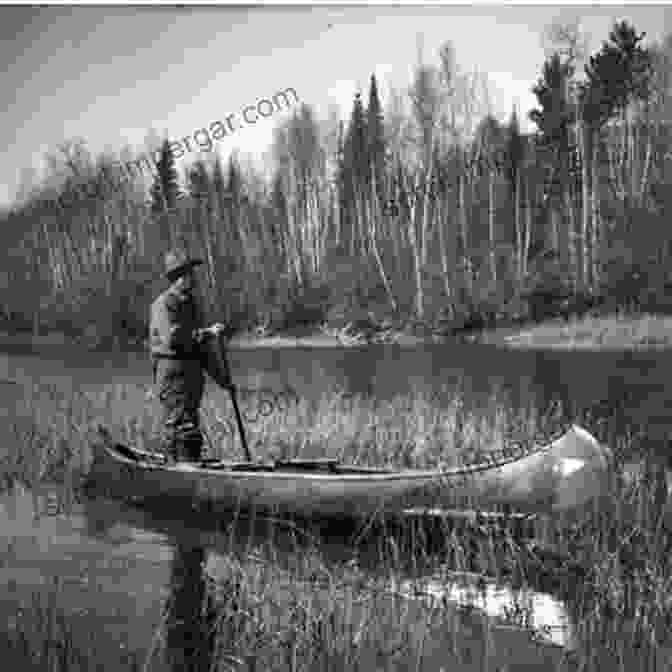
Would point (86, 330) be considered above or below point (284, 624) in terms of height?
above

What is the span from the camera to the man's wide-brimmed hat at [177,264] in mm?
7504

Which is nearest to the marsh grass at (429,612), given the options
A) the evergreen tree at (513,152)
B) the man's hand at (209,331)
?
the man's hand at (209,331)

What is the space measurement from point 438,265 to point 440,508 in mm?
25880

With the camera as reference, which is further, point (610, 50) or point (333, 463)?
point (610, 50)

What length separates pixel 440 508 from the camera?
6.03 m

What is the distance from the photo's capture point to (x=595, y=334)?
2434 cm

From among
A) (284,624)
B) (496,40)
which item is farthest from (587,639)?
(496,40)

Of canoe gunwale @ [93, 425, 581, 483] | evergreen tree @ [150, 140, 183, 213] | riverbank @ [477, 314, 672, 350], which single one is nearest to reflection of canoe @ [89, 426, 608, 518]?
canoe gunwale @ [93, 425, 581, 483]

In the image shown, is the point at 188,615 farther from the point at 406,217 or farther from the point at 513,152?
A: the point at 513,152

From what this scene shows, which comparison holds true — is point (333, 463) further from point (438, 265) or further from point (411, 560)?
point (438, 265)

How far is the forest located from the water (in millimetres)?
11498

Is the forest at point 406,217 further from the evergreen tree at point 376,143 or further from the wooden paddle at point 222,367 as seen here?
the wooden paddle at point 222,367

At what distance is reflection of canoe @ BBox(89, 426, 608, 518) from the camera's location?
5.58 m

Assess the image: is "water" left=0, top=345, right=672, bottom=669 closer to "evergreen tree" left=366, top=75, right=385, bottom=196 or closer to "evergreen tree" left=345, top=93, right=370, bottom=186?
"evergreen tree" left=366, top=75, right=385, bottom=196
